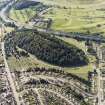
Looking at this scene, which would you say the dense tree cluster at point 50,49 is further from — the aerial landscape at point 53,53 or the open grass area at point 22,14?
the open grass area at point 22,14

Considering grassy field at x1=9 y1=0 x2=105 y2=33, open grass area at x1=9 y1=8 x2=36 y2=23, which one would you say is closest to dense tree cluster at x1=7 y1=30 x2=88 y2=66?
grassy field at x1=9 y1=0 x2=105 y2=33

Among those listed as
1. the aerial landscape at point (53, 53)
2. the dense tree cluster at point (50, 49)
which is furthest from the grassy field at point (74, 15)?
the dense tree cluster at point (50, 49)

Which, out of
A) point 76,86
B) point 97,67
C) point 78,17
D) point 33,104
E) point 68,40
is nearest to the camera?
point 33,104

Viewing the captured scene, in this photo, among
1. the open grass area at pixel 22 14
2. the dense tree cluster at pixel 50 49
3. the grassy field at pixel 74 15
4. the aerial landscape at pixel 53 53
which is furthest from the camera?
the open grass area at pixel 22 14

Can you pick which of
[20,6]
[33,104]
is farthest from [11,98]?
[20,6]

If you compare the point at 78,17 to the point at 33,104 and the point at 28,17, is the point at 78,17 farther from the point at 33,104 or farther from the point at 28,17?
the point at 33,104

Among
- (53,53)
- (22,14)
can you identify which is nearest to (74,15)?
(22,14)

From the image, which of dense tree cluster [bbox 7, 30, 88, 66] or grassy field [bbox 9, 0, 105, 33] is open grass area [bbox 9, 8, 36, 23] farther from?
dense tree cluster [bbox 7, 30, 88, 66]

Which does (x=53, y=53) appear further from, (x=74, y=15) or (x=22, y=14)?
(x=22, y=14)
